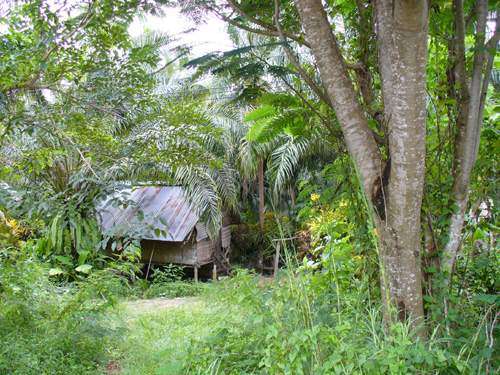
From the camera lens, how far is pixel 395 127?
100 inches

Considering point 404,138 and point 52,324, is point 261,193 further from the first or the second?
point 404,138

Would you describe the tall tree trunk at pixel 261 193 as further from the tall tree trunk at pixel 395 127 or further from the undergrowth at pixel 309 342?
the tall tree trunk at pixel 395 127

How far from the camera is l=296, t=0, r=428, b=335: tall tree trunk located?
2475mm

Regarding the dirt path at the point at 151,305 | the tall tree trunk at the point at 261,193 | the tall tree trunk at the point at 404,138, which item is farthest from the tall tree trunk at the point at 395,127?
the tall tree trunk at the point at 261,193

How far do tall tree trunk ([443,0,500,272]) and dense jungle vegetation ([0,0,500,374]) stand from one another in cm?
1

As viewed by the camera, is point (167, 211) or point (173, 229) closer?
point (173, 229)

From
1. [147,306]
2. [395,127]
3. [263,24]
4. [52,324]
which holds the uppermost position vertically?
[263,24]

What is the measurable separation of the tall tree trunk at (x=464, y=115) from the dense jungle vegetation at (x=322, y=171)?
0.01 meters

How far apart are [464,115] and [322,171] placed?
1.12 metres

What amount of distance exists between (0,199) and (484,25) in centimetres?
321

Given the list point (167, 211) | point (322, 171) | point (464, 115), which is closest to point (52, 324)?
point (322, 171)

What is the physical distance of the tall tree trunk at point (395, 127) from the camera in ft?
8.12

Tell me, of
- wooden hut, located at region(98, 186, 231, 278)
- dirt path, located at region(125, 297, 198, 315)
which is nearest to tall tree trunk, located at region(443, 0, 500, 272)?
dirt path, located at region(125, 297, 198, 315)

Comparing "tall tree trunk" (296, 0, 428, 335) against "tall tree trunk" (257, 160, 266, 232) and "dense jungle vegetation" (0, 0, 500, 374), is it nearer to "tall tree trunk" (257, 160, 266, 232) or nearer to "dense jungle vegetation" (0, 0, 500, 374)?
"dense jungle vegetation" (0, 0, 500, 374)
